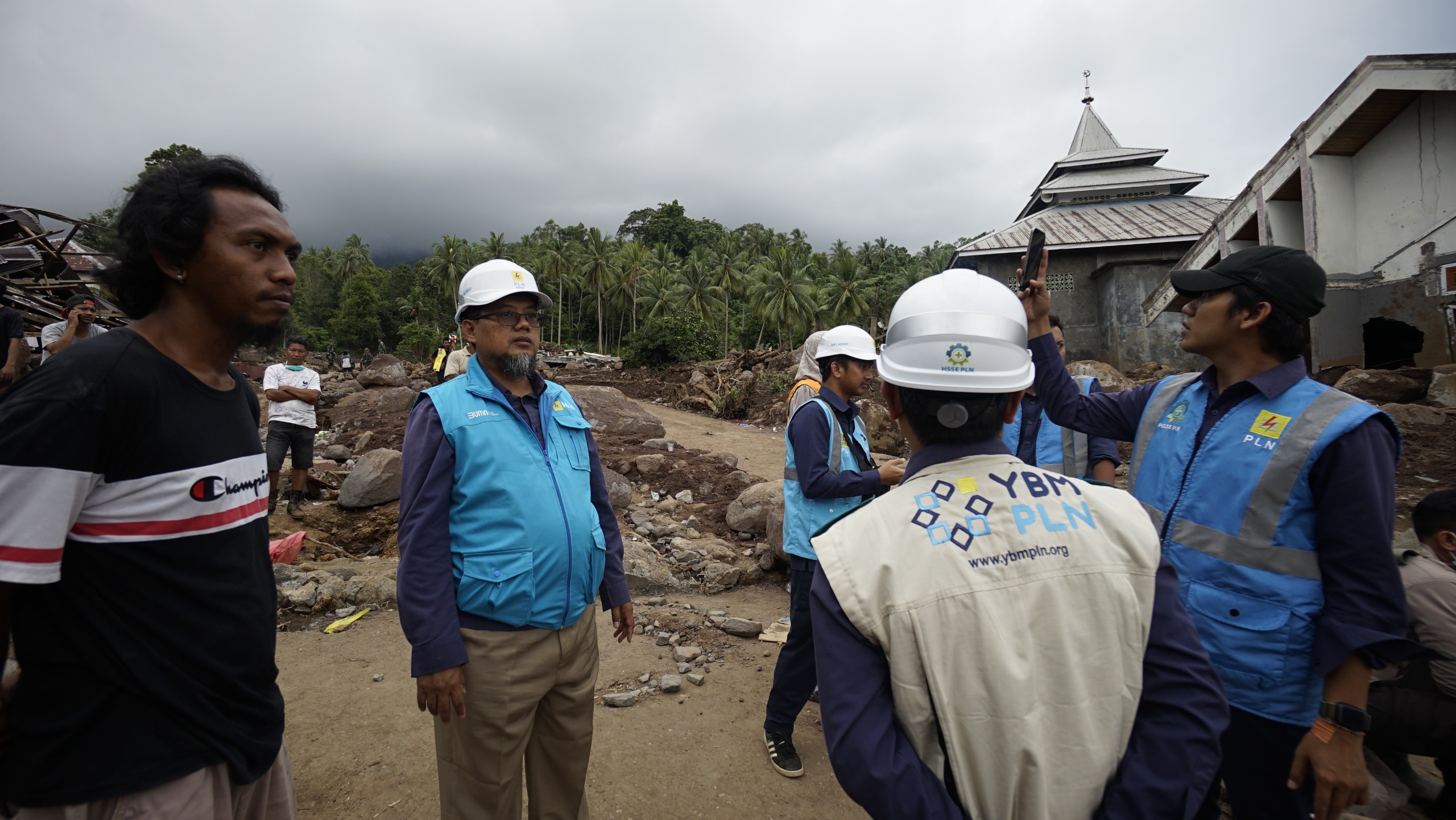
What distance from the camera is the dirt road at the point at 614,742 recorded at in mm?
2918

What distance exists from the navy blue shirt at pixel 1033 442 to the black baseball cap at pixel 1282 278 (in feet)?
5.56

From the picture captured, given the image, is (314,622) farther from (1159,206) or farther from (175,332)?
(1159,206)

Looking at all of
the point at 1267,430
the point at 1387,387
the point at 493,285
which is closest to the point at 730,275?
the point at 1387,387

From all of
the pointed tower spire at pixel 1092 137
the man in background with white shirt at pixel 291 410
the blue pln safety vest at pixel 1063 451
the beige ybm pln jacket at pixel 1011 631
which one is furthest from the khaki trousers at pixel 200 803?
the pointed tower spire at pixel 1092 137

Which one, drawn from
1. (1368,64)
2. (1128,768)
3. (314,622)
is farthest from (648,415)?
(1128,768)

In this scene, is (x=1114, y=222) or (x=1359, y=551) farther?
(x=1114, y=222)

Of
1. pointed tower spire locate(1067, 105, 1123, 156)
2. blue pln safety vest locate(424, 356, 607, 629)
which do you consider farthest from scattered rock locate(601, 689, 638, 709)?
pointed tower spire locate(1067, 105, 1123, 156)

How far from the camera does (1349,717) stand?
1.61m

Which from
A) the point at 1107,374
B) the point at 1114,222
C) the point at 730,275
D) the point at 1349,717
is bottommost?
the point at 1349,717

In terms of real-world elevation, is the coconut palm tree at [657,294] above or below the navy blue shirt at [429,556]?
above

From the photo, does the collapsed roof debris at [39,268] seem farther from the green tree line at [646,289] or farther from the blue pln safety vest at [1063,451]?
the green tree line at [646,289]

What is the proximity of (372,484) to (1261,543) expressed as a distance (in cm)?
799

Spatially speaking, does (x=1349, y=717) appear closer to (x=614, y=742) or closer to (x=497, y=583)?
(x=497, y=583)

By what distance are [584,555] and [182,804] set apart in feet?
3.88
